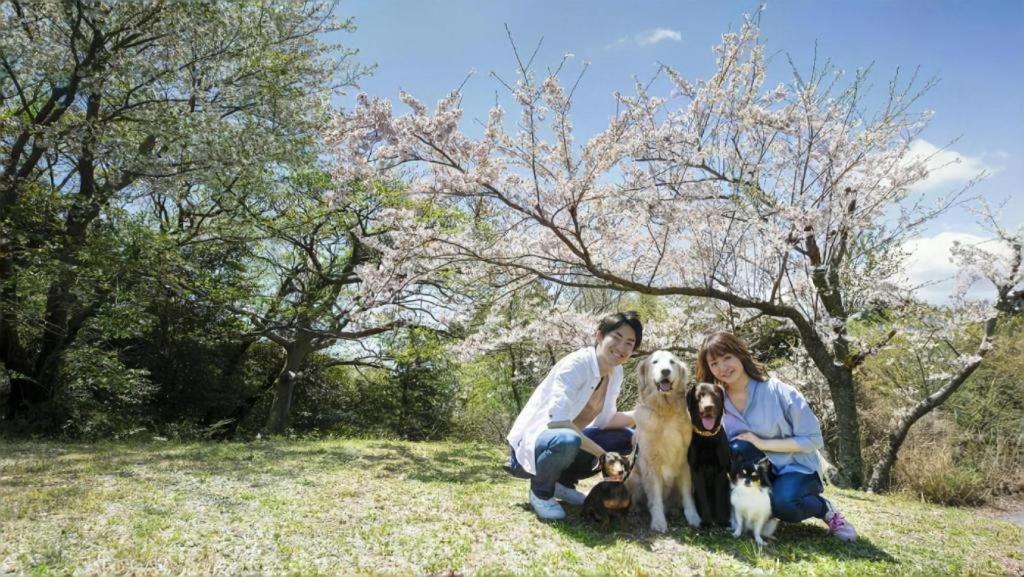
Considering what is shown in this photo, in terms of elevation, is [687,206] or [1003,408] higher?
[687,206]

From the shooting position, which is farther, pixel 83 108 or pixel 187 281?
pixel 187 281

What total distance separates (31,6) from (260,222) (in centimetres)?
417

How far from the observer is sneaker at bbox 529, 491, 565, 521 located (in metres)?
3.46

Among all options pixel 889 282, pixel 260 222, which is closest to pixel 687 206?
pixel 889 282

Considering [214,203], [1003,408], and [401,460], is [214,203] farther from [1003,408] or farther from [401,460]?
[1003,408]

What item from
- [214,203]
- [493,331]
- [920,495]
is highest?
[214,203]

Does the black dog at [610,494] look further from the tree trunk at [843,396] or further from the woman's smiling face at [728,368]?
the tree trunk at [843,396]

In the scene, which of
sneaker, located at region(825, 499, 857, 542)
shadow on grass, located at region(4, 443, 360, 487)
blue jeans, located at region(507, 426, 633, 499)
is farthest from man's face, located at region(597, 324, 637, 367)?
shadow on grass, located at region(4, 443, 360, 487)

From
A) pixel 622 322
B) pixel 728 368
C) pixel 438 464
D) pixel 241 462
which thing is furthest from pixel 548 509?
pixel 241 462

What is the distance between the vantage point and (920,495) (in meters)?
6.46

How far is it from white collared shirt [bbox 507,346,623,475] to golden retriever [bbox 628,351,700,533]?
0.38 metres

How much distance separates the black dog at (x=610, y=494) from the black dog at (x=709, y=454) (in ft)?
1.37

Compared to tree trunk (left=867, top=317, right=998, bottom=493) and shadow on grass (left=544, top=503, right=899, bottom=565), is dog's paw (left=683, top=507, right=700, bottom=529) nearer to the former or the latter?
shadow on grass (left=544, top=503, right=899, bottom=565)

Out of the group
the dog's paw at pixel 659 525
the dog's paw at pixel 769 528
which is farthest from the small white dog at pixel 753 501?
the dog's paw at pixel 659 525
